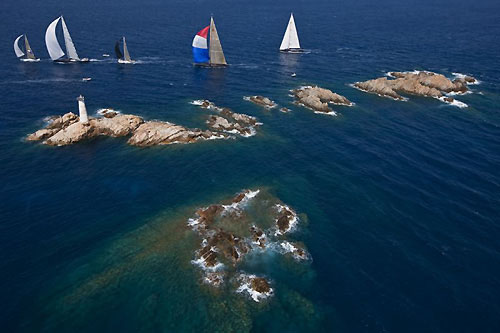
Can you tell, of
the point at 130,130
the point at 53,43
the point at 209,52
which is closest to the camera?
the point at 130,130

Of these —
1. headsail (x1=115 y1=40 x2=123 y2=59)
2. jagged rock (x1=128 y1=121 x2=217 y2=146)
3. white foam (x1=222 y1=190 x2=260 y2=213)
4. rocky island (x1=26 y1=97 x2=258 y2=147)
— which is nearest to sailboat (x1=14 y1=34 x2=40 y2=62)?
headsail (x1=115 y1=40 x2=123 y2=59)

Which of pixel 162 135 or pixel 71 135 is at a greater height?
pixel 71 135

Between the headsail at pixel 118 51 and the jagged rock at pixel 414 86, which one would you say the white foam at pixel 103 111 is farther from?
the jagged rock at pixel 414 86

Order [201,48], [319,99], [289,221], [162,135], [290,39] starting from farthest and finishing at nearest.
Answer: [290,39], [201,48], [319,99], [162,135], [289,221]

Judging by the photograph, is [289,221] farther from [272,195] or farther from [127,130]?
[127,130]

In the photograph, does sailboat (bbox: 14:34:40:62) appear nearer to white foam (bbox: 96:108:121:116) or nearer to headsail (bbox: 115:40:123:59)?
headsail (bbox: 115:40:123:59)

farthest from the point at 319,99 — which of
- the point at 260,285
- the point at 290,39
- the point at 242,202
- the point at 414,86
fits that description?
the point at 260,285

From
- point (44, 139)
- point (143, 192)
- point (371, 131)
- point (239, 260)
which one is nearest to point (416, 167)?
point (371, 131)

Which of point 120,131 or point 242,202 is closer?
point 242,202
